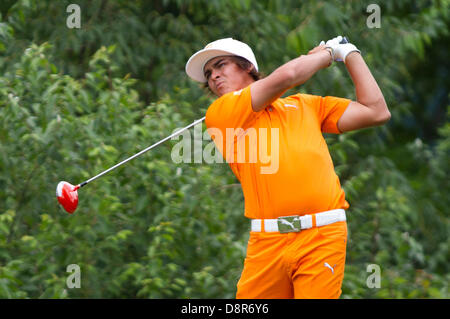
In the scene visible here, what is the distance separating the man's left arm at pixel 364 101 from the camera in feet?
12.5

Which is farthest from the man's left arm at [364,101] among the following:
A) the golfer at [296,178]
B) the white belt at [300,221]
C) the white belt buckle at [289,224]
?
the white belt buckle at [289,224]

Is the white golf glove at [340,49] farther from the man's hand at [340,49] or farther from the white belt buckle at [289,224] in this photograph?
the white belt buckle at [289,224]

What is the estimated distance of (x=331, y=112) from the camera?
12.9ft

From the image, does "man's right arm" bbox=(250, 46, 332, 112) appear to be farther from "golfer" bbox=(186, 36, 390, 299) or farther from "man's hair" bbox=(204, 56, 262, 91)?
"man's hair" bbox=(204, 56, 262, 91)

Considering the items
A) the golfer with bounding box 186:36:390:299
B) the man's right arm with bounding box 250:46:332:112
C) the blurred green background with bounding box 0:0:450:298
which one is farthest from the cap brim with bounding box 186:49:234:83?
the blurred green background with bounding box 0:0:450:298

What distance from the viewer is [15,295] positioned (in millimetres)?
4973

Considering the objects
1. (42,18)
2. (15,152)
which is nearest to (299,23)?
(42,18)

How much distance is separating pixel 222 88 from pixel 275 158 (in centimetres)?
58

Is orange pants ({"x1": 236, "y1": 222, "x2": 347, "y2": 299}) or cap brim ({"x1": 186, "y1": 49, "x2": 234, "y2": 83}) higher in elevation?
cap brim ({"x1": 186, "y1": 49, "x2": 234, "y2": 83})

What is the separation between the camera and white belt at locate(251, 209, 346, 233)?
3623mm

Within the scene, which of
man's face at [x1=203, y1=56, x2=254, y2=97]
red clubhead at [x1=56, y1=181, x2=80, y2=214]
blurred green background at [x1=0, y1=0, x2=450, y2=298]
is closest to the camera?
man's face at [x1=203, y1=56, x2=254, y2=97]

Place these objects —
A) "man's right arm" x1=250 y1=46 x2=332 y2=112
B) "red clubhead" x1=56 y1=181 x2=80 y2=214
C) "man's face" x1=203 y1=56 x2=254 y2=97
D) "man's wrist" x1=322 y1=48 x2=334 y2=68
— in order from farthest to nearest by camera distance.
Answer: "red clubhead" x1=56 y1=181 x2=80 y2=214 < "man's face" x1=203 y1=56 x2=254 y2=97 < "man's wrist" x1=322 y1=48 x2=334 y2=68 < "man's right arm" x1=250 y1=46 x2=332 y2=112

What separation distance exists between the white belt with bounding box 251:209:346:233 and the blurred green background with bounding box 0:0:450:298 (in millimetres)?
1765

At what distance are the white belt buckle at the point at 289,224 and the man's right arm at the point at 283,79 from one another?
0.51 meters
